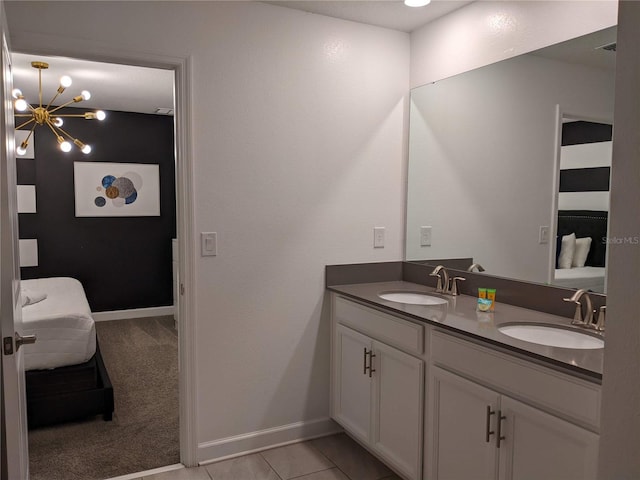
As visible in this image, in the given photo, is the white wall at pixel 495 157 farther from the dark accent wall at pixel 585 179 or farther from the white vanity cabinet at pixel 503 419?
the white vanity cabinet at pixel 503 419

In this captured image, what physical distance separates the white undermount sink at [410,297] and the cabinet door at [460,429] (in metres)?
0.66

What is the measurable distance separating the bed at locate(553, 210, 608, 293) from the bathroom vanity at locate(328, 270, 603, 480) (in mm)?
176

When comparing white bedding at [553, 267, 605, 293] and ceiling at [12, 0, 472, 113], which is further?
ceiling at [12, 0, 472, 113]

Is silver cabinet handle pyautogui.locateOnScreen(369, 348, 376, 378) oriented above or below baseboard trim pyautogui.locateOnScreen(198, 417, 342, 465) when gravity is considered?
above

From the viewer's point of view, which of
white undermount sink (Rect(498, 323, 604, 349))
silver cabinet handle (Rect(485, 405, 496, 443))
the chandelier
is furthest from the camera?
the chandelier

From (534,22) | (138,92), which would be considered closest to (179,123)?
(534,22)

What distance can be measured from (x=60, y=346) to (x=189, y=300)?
1107mm

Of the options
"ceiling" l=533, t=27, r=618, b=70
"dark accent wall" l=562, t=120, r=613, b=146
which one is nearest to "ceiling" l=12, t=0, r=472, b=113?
"ceiling" l=533, t=27, r=618, b=70

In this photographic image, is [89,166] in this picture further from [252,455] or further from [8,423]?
[8,423]

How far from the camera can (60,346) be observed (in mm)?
3154

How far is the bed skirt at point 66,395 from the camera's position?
9.98ft

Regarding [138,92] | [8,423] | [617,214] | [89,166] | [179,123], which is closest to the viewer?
[617,214]

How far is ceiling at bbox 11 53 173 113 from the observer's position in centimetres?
379
